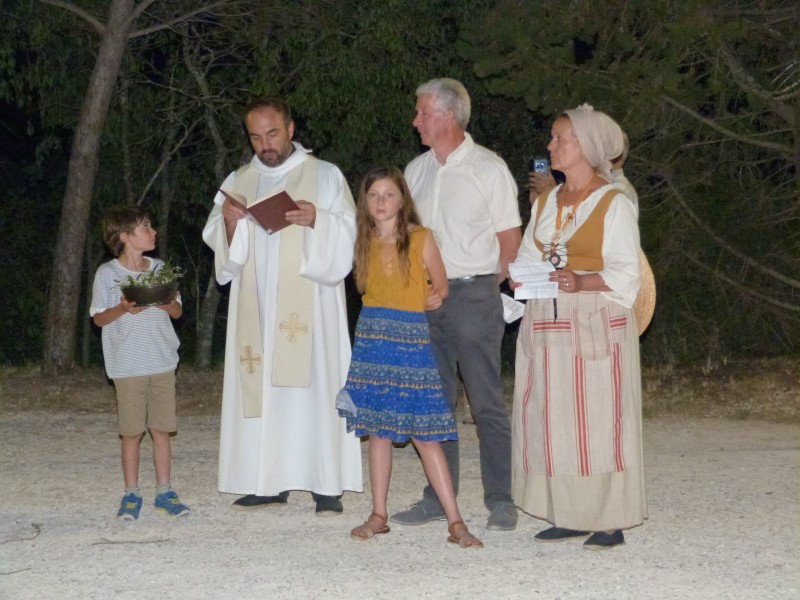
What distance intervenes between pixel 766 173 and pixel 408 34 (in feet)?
13.6

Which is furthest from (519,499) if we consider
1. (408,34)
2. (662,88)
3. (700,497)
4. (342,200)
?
(408,34)

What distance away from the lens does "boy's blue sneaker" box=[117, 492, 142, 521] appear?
256 inches

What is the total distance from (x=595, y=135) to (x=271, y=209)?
1670mm

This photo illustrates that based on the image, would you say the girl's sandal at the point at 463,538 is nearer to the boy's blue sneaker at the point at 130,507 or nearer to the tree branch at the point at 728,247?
the boy's blue sneaker at the point at 130,507

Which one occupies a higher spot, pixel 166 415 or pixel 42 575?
pixel 166 415

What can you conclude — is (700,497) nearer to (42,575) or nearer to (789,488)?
(789,488)

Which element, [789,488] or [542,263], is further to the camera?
[789,488]

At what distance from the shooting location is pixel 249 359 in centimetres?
679

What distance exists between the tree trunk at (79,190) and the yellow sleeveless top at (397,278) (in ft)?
23.9

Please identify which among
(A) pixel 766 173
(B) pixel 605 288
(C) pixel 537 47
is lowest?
(B) pixel 605 288

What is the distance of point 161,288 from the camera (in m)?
6.45

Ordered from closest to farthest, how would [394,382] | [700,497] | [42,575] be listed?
1. [42,575]
2. [394,382]
3. [700,497]

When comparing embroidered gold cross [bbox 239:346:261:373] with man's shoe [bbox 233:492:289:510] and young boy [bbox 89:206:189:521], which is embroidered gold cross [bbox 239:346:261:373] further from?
man's shoe [bbox 233:492:289:510]

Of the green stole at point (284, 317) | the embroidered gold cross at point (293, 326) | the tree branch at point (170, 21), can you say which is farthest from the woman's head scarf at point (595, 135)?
the tree branch at point (170, 21)
